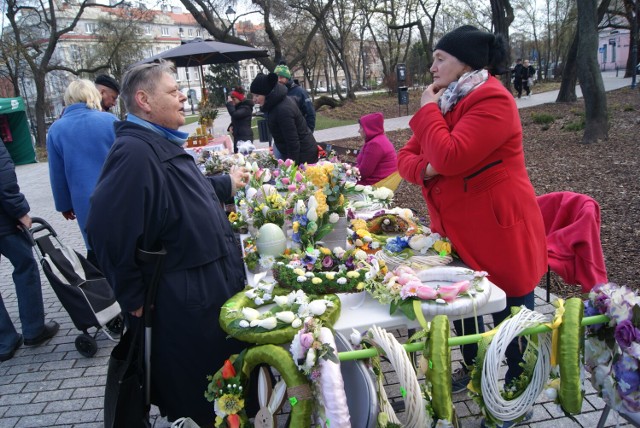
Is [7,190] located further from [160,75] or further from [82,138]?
[160,75]

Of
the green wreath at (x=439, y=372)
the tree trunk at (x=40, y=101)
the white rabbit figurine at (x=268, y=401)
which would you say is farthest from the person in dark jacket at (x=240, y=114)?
the tree trunk at (x=40, y=101)

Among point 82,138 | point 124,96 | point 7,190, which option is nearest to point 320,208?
point 124,96

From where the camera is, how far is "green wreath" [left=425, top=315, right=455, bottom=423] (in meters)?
1.39

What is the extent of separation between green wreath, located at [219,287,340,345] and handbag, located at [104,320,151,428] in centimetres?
41

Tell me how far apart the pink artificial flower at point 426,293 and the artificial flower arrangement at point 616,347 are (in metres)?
0.51

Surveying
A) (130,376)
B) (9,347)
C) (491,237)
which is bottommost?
(9,347)

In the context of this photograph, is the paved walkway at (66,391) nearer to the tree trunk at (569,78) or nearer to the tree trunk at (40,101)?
the tree trunk at (569,78)

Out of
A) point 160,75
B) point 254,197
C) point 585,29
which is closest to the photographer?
point 160,75

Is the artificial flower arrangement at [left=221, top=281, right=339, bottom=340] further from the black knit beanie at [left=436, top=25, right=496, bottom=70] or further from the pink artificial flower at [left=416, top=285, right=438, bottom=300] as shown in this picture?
the black knit beanie at [left=436, top=25, right=496, bottom=70]

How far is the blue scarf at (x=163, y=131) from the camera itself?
77.1 inches

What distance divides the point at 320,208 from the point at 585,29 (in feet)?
29.6

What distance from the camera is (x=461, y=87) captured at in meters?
2.00

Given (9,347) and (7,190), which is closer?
(7,190)

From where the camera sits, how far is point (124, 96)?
2.01m
